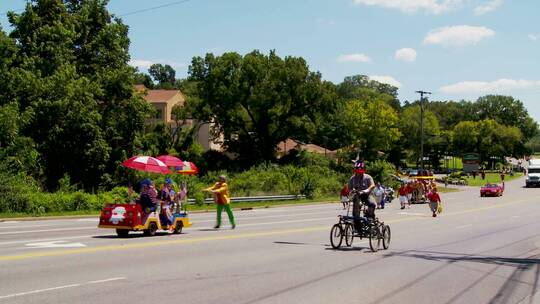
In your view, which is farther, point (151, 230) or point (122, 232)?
point (151, 230)

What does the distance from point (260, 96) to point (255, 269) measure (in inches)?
2624

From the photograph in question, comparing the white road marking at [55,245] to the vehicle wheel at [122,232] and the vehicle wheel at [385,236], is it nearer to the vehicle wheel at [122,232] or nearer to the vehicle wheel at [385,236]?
the vehicle wheel at [122,232]

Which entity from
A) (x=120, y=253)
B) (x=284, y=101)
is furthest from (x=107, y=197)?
(x=284, y=101)

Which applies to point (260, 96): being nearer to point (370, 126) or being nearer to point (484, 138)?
point (370, 126)

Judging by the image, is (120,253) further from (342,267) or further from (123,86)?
(123,86)

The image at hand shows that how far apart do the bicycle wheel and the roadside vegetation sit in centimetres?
891

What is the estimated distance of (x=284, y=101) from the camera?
79188 mm

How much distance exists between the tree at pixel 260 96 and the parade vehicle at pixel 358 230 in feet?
203

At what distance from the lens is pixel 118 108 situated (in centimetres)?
5331

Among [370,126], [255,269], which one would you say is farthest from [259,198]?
[370,126]

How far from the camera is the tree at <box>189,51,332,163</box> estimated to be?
78.8m

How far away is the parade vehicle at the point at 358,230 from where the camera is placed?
1573 centimetres

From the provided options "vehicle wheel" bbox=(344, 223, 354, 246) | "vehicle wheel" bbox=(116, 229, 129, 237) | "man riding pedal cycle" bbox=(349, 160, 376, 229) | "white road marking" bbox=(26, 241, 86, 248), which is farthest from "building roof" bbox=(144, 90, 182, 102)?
"man riding pedal cycle" bbox=(349, 160, 376, 229)

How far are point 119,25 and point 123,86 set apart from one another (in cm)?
570
